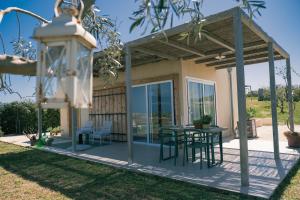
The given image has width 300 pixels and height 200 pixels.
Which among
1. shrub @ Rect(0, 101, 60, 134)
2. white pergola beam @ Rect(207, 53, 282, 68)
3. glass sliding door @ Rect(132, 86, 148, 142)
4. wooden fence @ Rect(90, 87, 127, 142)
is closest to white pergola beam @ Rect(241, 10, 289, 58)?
white pergola beam @ Rect(207, 53, 282, 68)

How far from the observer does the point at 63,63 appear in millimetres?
1203

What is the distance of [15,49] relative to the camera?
11.1 feet

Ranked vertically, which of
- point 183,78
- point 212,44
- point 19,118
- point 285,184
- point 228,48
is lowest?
point 285,184

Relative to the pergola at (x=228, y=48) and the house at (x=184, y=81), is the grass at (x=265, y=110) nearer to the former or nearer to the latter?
the house at (x=184, y=81)

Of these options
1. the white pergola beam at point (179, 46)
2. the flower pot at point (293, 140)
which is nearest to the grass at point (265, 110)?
the flower pot at point (293, 140)

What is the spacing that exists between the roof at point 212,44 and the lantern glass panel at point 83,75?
3467 millimetres

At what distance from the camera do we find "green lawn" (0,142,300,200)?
15.4 feet

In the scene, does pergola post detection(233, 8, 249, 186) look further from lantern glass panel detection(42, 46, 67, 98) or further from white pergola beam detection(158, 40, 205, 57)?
lantern glass panel detection(42, 46, 67, 98)

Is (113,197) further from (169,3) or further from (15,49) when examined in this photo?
(169,3)

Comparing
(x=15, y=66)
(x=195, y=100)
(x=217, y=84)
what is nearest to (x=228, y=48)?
(x=195, y=100)

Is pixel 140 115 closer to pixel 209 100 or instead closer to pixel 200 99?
pixel 200 99

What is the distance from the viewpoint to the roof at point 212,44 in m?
5.88

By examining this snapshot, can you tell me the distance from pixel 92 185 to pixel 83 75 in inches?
181

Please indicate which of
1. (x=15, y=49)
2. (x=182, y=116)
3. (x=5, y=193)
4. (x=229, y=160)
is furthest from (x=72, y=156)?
(x=15, y=49)
